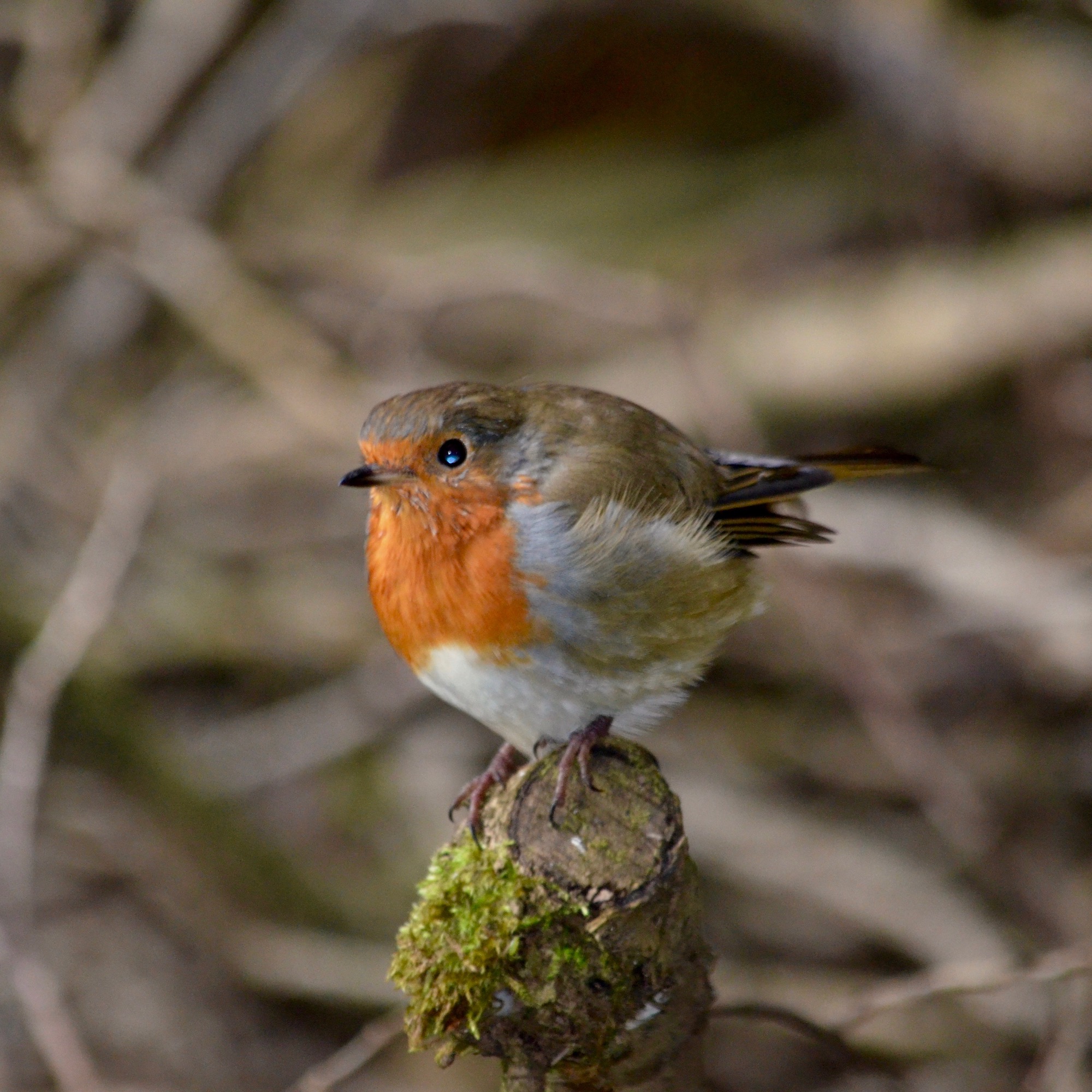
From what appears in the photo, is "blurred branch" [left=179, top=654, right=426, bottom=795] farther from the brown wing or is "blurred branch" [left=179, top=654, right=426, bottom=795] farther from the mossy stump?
the mossy stump

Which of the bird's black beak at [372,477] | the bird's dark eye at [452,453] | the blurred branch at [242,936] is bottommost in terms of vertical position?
the blurred branch at [242,936]

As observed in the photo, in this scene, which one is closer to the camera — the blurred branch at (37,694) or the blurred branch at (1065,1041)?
the blurred branch at (1065,1041)

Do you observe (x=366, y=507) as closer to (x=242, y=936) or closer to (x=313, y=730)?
(x=313, y=730)

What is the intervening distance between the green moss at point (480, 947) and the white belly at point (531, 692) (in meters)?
0.79

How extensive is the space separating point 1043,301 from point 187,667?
3968mm

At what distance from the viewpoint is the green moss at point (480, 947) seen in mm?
1614

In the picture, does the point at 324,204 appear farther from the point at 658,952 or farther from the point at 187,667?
the point at 658,952

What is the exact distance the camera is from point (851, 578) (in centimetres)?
525

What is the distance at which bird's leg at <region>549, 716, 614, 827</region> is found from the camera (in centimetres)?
172

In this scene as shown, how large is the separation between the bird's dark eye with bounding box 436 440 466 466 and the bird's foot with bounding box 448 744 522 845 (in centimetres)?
60

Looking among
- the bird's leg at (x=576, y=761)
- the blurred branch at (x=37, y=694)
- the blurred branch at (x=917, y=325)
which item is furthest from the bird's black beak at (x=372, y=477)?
the blurred branch at (x=917, y=325)

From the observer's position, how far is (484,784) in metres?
2.47

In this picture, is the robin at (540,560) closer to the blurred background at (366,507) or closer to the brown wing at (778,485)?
the brown wing at (778,485)

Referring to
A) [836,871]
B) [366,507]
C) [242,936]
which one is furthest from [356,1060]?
[366,507]
